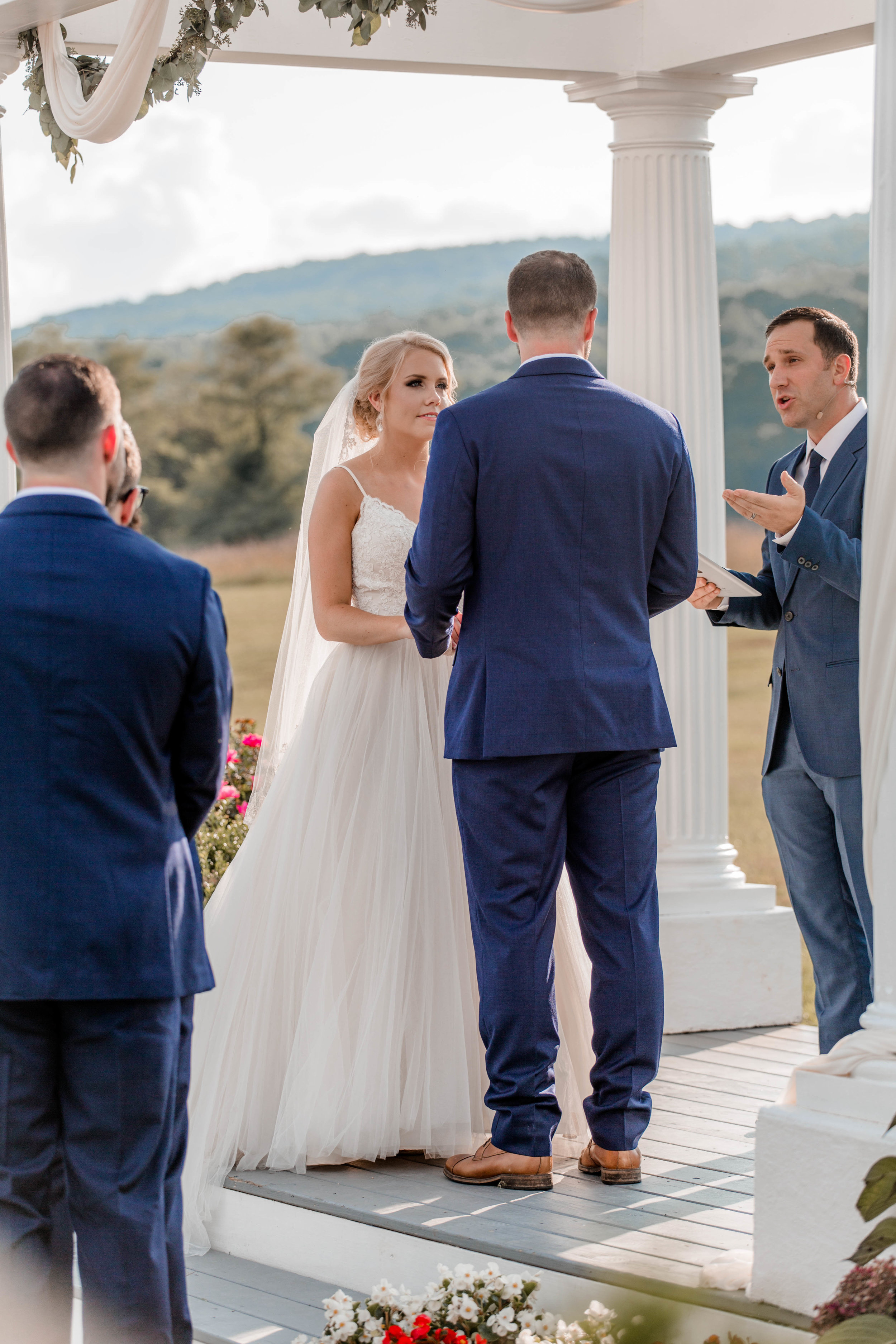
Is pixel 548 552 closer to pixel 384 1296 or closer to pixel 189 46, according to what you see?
pixel 384 1296

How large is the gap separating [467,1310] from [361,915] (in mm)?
1196

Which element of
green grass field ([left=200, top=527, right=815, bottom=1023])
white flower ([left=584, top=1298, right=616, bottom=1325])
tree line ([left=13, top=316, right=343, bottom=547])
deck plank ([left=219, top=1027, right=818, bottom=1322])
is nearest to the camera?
white flower ([left=584, top=1298, right=616, bottom=1325])

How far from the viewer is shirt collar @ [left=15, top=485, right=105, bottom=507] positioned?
8.55ft

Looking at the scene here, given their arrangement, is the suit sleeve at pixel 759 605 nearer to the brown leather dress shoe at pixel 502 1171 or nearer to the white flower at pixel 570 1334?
the brown leather dress shoe at pixel 502 1171

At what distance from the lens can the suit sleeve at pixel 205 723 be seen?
2.64m

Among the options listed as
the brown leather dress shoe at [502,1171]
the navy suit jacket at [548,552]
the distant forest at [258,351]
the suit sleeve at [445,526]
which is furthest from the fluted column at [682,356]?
the distant forest at [258,351]

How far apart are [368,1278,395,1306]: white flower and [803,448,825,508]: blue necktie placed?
2.06 m

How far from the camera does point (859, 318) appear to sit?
22625 millimetres

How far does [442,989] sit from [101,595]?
1.84 metres

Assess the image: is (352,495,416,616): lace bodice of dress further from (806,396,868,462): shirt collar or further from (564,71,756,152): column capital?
(564,71,756,152): column capital

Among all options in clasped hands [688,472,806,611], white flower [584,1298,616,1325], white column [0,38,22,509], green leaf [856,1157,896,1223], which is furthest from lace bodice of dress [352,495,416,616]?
green leaf [856,1157,896,1223]

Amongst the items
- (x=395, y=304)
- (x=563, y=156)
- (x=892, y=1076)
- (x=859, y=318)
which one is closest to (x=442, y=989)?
(x=892, y=1076)

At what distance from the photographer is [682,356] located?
5.45m

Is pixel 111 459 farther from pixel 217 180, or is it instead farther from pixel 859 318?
pixel 217 180
